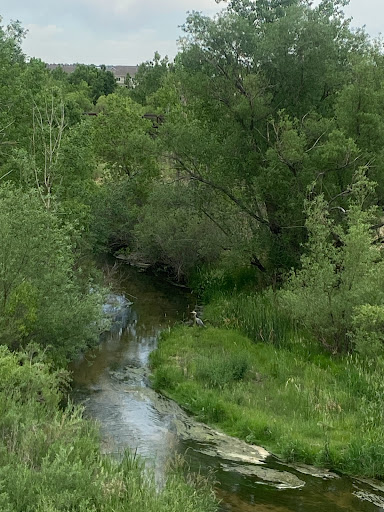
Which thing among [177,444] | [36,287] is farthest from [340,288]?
[36,287]

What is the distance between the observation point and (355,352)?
15.6 m

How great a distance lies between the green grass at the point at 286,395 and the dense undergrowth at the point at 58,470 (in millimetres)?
2893

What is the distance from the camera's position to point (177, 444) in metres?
12.1

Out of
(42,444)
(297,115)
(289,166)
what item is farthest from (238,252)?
(42,444)

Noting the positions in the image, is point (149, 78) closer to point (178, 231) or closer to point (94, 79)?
point (94, 79)

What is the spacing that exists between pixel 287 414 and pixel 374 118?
10.7 m

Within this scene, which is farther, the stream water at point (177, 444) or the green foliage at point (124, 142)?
the green foliage at point (124, 142)

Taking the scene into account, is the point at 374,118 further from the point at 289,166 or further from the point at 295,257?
the point at 295,257

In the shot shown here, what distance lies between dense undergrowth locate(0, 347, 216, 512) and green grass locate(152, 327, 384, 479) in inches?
114

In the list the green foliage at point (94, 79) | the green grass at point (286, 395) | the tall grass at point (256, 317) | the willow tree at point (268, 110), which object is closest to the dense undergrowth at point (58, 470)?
the green grass at point (286, 395)

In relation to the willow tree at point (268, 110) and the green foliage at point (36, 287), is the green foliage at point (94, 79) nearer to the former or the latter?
the willow tree at point (268, 110)

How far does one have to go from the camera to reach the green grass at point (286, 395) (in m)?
11.5

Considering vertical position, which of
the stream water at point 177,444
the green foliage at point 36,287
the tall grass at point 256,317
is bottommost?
the stream water at point 177,444

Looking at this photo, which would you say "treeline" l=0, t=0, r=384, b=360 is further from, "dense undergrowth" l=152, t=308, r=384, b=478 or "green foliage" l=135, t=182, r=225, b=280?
"dense undergrowth" l=152, t=308, r=384, b=478
